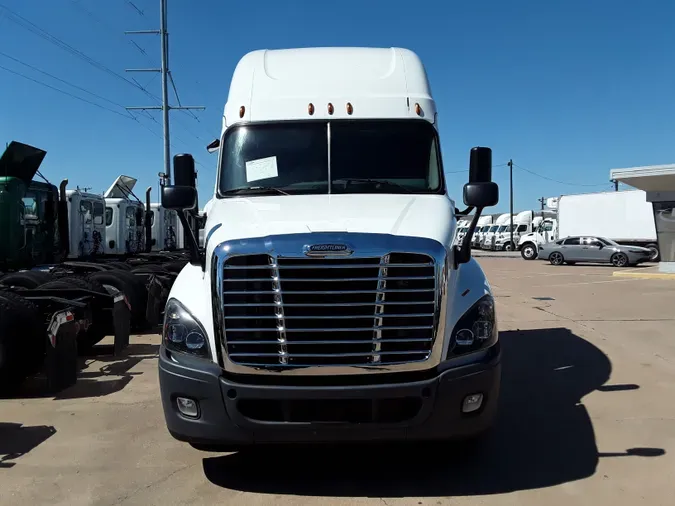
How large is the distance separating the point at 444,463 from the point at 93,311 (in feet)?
16.5

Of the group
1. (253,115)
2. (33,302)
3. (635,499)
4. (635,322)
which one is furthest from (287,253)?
(635,322)

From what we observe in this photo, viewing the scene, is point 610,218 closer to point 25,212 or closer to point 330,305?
point 25,212

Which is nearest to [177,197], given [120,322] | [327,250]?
[327,250]

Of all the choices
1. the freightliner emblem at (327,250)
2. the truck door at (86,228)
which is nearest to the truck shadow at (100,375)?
the freightliner emblem at (327,250)

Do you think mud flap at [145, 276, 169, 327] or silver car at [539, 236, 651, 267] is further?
silver car at [539, 236, 651, 267]

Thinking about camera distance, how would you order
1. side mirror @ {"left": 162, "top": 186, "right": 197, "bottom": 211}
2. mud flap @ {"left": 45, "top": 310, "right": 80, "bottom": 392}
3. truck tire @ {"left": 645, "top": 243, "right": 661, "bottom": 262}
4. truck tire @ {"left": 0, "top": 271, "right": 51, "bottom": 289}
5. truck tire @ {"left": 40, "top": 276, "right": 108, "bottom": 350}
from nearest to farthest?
side mirror @ {"left": 162, "top": 186, "right": 197, "bottom": 211}
mud flap @ {"left": 45, "top": 310, "right": 80, "bottom": 392}
truck tire @ {"left": 40, "top": 276, "right": 108, "bottom": 350}
truck tire @ {"left": 0, "top": 271, "right": 51, "bottom": 289}
truck tire @ {"left": 645, "top": 243, "right": 661, "bottom": 262}

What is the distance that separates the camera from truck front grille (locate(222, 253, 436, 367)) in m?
3.64

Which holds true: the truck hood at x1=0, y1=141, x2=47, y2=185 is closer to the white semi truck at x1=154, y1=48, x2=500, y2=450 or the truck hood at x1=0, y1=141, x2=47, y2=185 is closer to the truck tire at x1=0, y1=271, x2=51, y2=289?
the truck tire at x1=0, y1=271, x2=51, y2=289

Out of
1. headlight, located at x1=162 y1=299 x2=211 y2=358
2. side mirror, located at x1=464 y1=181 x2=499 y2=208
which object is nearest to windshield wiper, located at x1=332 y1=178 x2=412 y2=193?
side mirror, located at x1=464 y1=181 x2=499 y2=208

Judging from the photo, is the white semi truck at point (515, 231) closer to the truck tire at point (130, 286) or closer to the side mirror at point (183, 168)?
the truck tire at point (130, 286)

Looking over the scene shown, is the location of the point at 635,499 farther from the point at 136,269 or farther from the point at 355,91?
the point at 136,269

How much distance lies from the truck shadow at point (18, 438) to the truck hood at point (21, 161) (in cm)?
506

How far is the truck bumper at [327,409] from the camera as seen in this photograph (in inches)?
142

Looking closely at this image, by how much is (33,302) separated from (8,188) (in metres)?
3.14
